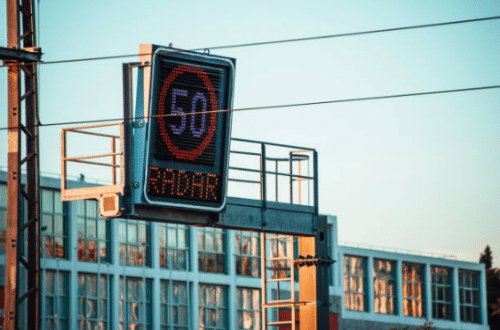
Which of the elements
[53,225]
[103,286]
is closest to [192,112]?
[53,225]

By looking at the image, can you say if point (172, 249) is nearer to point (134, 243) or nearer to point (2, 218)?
point (134, 243)

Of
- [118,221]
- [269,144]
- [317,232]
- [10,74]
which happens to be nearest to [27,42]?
[10,74]

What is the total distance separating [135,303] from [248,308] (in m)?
8.16

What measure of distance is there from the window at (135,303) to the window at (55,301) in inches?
128

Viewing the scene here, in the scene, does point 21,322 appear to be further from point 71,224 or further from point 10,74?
point 10,74

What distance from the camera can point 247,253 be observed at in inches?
2365

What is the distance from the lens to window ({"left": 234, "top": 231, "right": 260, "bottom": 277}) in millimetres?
59531

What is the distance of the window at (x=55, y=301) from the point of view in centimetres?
4991

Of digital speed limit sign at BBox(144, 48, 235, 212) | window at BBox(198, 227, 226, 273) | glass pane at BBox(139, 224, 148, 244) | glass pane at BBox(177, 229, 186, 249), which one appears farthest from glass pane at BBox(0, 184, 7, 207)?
digital speed limit sign at BBox(144, 48, 235, 212)

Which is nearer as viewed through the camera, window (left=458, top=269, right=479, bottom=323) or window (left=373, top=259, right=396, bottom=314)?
window (left=373, top=259, right=396, bottom=314)

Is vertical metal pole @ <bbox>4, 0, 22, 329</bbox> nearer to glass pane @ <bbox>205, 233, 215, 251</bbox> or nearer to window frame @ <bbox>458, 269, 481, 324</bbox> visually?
glass pane @ <bbox>205, 233, 215, 251</bbox>

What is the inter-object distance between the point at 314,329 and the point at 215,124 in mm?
5448

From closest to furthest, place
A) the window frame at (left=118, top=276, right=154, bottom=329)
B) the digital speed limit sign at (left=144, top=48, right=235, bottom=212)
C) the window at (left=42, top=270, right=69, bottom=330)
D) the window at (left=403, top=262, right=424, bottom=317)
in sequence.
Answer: the digital speed limit sign at (left=144, top=48, right=235, bottom=212) → the window at (left=42, top=270, right=69, bottom=330) → the window frame at (left=118, top=276, right=154, bottom=329) → the window at (left=403, top=262, right=424, bottom=317)

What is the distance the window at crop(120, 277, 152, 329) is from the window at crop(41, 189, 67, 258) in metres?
3.98
